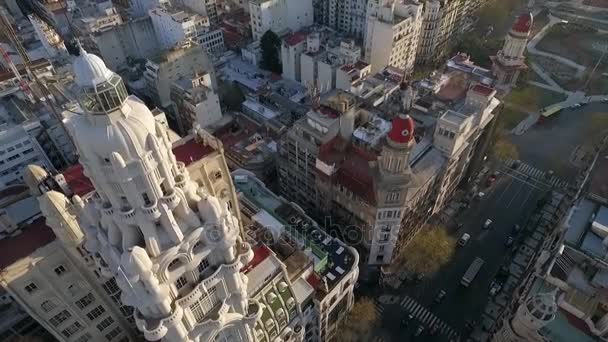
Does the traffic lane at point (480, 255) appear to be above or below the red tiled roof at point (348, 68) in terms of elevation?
below

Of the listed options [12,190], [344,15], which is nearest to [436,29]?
[344,15]

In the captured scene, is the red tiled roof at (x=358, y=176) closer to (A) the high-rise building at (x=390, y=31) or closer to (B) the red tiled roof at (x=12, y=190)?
(A) the high-rise building at (x=390, y=31)

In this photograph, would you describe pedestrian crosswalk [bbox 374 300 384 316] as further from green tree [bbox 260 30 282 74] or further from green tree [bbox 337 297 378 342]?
green tree [bbox 260 30 282 74]

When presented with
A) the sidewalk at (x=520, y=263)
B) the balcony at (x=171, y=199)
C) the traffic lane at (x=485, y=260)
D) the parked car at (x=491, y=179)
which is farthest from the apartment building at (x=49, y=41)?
the sidewalk at (x=520, y=263)

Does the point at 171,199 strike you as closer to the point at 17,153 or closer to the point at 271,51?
the point at 17,153

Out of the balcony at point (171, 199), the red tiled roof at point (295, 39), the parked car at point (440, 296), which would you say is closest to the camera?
the balcony at point (171, 199)

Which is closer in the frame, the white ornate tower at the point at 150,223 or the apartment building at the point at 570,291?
the white ornate tower at the point at 150,223

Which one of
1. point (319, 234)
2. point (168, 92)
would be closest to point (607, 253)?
point (319, 234)

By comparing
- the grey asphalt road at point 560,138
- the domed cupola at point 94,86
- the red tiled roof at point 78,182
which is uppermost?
the domed cupola at point 94,86

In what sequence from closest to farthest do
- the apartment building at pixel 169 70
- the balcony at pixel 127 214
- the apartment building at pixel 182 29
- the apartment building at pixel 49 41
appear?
the balcony at pixel 127 214
the apartment building at pixel 169 70
the apartment building at pixel 49 41
the apartment building at pixel 182 29
